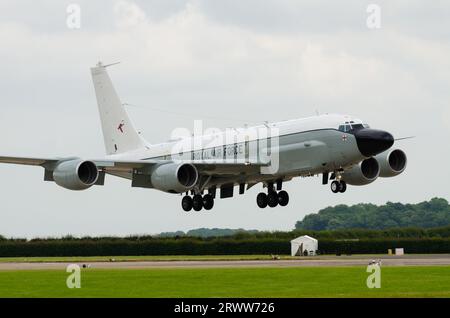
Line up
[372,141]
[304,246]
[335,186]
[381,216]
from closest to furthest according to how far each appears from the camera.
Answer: [372,141] < [335,186] < [304,246] < [381,216]

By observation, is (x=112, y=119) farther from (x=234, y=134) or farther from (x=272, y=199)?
(x=272, y=199)

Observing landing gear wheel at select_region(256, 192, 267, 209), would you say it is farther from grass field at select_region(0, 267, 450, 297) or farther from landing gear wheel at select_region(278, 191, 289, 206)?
grass field at select_region(0, 267, 450, 297)

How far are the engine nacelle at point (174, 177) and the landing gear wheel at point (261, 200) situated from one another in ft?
18.5

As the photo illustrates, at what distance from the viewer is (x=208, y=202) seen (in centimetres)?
7950

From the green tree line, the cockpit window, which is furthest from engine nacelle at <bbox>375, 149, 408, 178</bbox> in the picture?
the green tree line

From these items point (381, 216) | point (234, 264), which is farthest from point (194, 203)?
point (381, 216)

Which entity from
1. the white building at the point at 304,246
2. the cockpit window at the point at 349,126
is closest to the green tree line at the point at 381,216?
the white building at the point at 304,246

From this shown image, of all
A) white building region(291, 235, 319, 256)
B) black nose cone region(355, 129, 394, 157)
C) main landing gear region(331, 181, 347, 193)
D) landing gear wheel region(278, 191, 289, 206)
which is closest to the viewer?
black nose cone region(355, 129, 394, 157)

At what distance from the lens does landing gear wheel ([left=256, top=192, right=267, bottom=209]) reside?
77.9 metres

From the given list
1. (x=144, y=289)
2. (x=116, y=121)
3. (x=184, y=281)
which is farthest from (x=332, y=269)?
(x=116, y=121)

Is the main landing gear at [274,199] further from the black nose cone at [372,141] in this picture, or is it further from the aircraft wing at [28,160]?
the aircraft wing at [28,160]

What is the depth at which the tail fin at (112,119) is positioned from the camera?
90500 millimetres

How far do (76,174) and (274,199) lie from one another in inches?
538
